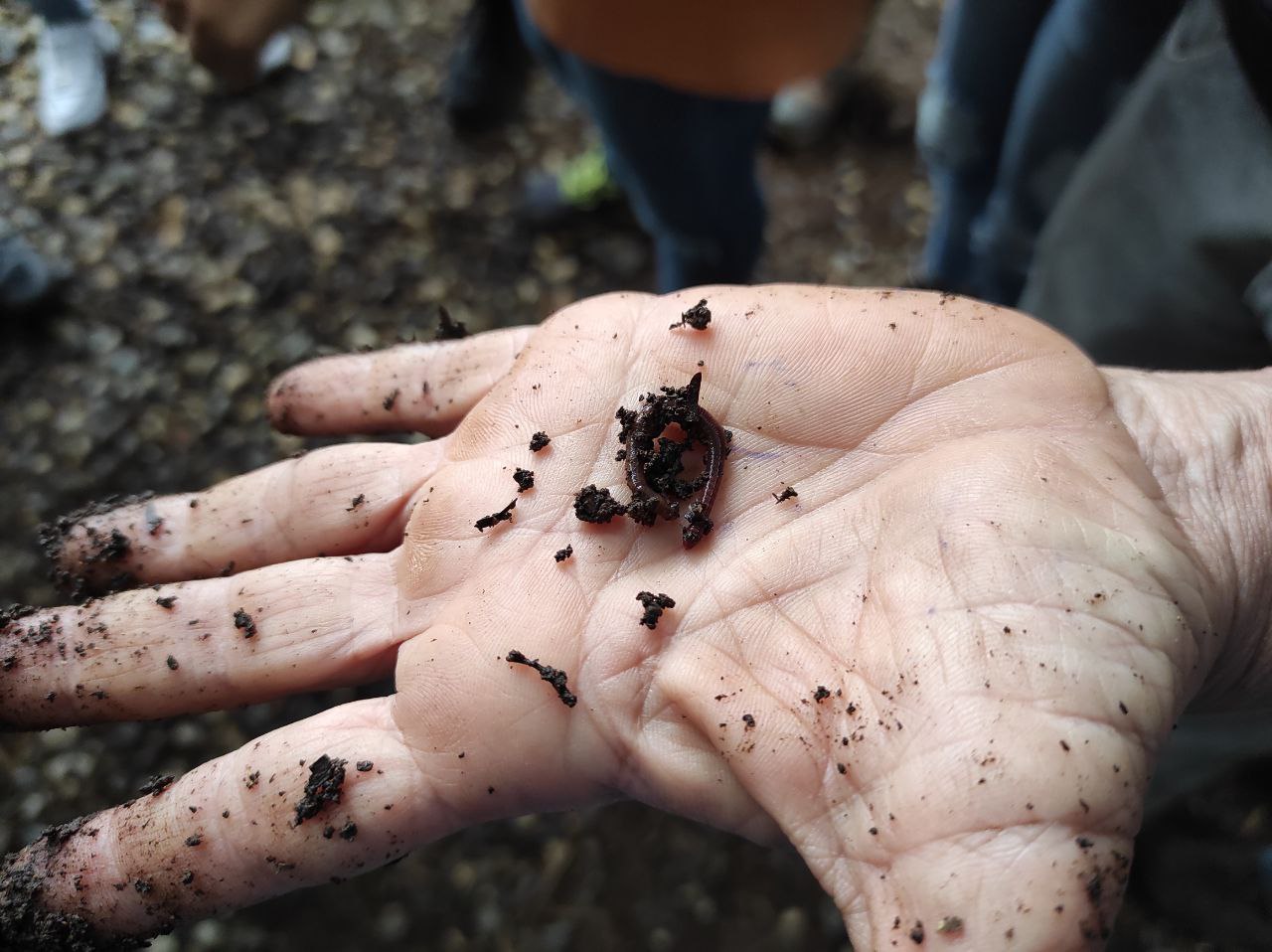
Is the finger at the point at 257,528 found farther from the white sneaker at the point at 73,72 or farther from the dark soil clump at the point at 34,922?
the white sneaker at the point at 73,72

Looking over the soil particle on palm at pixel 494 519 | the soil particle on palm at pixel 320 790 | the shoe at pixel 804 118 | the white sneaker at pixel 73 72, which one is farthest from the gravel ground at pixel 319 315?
the soil particle on palm at pixel 494 519

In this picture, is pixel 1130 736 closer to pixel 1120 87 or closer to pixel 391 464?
pixel 391 464

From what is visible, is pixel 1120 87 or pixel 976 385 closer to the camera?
pixel 976 385

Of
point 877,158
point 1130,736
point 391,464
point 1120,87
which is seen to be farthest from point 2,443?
point 877,158

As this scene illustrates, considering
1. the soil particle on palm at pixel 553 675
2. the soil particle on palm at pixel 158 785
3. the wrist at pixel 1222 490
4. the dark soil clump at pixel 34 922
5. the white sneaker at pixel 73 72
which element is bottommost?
the dark soil clump at pixel 34 922

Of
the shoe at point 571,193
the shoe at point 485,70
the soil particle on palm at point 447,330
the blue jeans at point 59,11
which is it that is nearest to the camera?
the blue jeans at point 59,11

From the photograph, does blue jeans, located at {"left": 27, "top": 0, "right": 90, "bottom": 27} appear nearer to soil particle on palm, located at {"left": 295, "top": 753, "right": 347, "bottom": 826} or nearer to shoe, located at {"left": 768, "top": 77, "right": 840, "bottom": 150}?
soil particle on palm, located at {"left": 295, "top": 753, "right": 347, "bottom": 826}
